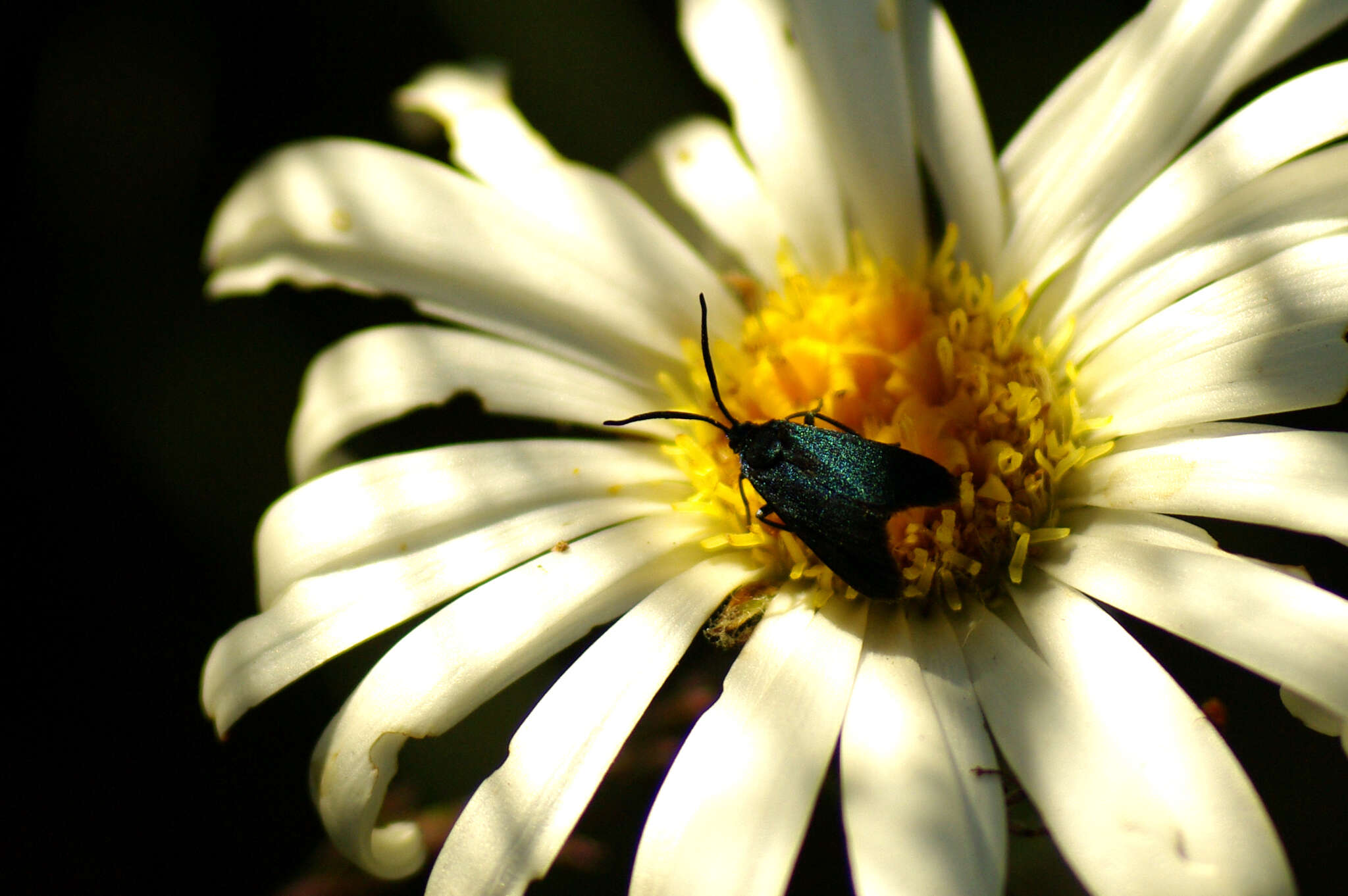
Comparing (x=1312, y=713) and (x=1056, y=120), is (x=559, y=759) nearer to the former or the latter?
(x=1312, y=713)

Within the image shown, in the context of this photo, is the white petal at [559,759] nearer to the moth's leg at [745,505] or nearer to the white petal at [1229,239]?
the moth's leg at [745,505]

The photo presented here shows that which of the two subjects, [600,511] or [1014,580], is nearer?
[1014,580]

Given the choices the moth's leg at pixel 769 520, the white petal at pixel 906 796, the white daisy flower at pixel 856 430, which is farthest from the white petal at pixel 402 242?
the white petal at pixel 906 796

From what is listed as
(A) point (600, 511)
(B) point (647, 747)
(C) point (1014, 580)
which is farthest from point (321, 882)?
(C) point (1014, 580)

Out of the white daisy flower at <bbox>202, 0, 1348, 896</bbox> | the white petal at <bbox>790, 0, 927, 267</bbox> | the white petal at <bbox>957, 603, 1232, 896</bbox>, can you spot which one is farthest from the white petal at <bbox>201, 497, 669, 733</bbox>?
the white petal at <bbox>790, 0, 927, 267</bbox>

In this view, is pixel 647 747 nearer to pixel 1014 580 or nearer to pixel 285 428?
pixel 1014 580

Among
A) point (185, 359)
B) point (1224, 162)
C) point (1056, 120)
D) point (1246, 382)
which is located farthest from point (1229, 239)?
point (185, 359)
